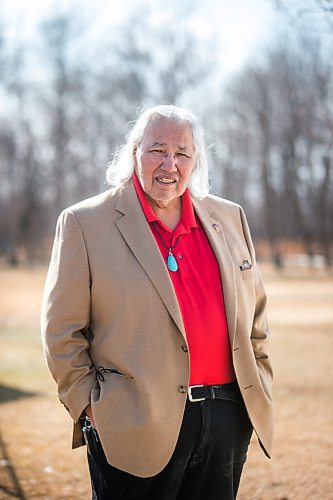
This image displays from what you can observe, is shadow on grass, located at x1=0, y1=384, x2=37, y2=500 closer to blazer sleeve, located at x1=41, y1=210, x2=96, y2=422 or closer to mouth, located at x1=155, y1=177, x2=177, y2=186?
blazer sleeve, located at x1=41, y1=210, x2=96, y2=422

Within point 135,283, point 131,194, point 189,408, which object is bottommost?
point 189,408

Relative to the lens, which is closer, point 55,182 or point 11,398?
point 11,398

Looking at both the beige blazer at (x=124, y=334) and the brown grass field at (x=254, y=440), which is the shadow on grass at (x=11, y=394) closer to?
the brown grass field at (x=254, y=440)

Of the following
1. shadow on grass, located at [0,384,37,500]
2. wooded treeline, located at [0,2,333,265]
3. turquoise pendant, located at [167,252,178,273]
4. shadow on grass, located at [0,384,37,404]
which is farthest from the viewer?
wooded treeline, located at [0,2,333,265]

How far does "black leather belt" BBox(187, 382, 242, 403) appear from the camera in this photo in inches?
91.0

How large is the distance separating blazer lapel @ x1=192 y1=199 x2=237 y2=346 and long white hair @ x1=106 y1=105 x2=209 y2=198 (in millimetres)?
87

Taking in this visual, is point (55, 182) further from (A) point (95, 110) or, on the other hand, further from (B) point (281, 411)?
(B) point (281, 411)

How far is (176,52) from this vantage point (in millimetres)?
25203

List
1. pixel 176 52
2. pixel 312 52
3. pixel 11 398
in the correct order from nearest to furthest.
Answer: pixel 11 398
pixel 312 52
pixel 176 52

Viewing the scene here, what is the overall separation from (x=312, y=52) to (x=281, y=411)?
1702 cm

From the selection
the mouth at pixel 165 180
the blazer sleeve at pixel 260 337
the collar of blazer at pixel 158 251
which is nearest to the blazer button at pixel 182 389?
the collar of blazer at pixel 158 251

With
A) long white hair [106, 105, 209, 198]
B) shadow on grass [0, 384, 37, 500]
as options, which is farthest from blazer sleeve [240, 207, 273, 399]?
shadow on grass [0, 384, 37, 500]

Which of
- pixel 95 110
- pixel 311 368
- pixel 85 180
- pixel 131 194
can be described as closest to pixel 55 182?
pixel 85 180

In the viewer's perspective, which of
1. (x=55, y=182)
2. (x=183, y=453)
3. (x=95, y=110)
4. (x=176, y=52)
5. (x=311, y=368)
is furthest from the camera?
(x=55, y=182)
